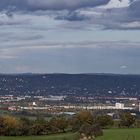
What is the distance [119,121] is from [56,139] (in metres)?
39.7

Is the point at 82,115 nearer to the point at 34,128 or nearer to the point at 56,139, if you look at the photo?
the point at 34,128

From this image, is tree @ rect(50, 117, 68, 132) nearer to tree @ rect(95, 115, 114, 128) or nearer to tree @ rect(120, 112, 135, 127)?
tree @ rect(95, 115, 114, 128)

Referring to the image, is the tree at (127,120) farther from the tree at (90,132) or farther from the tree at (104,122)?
the tree at (90,132)

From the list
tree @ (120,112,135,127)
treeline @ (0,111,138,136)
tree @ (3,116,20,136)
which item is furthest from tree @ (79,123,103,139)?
tree @ (120,112,135,127)

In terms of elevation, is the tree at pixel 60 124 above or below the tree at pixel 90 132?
above

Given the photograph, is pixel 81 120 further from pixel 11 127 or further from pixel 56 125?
pixel 11 127

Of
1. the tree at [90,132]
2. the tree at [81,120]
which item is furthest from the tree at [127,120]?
the tree at [90,132]

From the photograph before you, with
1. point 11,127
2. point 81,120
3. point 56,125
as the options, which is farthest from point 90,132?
point 81,120

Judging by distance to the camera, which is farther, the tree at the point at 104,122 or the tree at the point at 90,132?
the tree at the point at 104,122

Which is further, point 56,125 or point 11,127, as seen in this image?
point 56,125

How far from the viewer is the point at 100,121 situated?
119 meters

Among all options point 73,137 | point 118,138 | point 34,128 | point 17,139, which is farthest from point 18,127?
point 118,138

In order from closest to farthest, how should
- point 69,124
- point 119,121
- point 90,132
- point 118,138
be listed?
point 118,138, point 90,132, point 69,124, point 119,121

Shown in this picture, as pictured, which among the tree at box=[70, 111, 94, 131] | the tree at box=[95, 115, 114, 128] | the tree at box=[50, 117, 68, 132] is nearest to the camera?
the tree at box=[50, 117, 68, 132]
